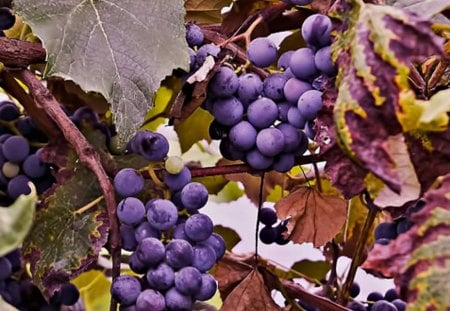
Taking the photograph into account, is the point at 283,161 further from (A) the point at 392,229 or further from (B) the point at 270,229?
(B) the point at 270,229

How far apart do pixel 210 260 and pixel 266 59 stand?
113 mm

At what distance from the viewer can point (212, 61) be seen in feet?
1.48

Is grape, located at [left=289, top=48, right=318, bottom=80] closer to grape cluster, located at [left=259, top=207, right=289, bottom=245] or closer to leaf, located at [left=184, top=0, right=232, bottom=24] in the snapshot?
leaf, located at [left=184, top=0, right=232, bottom=24]

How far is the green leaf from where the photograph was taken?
10.3 inches

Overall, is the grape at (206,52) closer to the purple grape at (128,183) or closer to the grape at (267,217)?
the purple grape at (128,183)

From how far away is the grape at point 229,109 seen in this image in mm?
464

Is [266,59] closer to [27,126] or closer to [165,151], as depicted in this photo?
[165,151]

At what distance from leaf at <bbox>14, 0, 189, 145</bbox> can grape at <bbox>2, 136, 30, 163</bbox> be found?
0.16 meters

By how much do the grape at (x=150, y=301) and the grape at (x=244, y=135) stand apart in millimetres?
95

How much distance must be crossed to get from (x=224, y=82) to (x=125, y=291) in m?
0.12

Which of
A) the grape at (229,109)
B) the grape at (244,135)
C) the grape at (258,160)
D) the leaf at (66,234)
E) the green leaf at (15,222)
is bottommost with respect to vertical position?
the leaf at (66,234)

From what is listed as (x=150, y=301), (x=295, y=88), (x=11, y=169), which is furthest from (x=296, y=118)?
(x=11, y=169)

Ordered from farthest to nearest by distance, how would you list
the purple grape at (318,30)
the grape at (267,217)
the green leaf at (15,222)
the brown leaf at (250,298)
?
1. the grape at (267,217)
2. the brown leaf at (250,298)
3. the purple grape at (318,30)
4. the green leaf at (15,222)

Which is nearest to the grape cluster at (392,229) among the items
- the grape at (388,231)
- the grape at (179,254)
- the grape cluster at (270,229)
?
the grape at (388,231)
